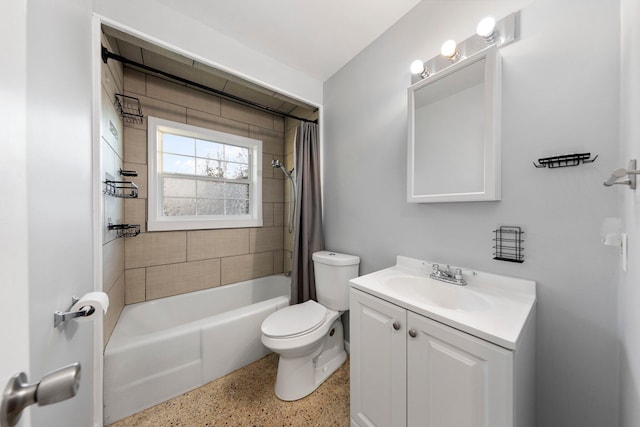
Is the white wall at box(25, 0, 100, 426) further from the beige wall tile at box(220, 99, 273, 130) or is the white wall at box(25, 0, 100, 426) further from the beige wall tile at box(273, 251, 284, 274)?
the beige wall tile at box(273, 251, 284, 274)

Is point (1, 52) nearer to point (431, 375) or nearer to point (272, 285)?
point (431, 375)

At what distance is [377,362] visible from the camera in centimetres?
108

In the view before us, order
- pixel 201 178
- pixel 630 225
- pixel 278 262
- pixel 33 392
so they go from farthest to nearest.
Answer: pixel 278 262 < pixel 201 178 < pixel 630 225 < pixel 33 392

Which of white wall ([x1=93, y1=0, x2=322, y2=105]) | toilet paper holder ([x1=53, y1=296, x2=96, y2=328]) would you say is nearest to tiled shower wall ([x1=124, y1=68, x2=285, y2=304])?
white wall ([x1=93, y1=0, x2=322, y2=105])

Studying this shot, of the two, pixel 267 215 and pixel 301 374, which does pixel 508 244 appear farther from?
pixel 267 215

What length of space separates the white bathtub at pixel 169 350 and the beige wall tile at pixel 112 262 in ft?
1.18

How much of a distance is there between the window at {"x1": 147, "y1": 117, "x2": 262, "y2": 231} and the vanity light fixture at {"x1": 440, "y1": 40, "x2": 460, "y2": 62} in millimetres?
1978

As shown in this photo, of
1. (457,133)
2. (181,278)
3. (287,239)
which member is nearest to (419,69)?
(457,133)

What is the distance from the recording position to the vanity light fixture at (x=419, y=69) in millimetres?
1338

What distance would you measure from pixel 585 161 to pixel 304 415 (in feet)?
6.17

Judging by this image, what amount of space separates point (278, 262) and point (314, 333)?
143 cm

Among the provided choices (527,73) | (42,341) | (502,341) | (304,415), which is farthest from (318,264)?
(527,73)

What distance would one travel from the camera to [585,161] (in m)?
0.88

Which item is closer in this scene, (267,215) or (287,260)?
(267,215)
